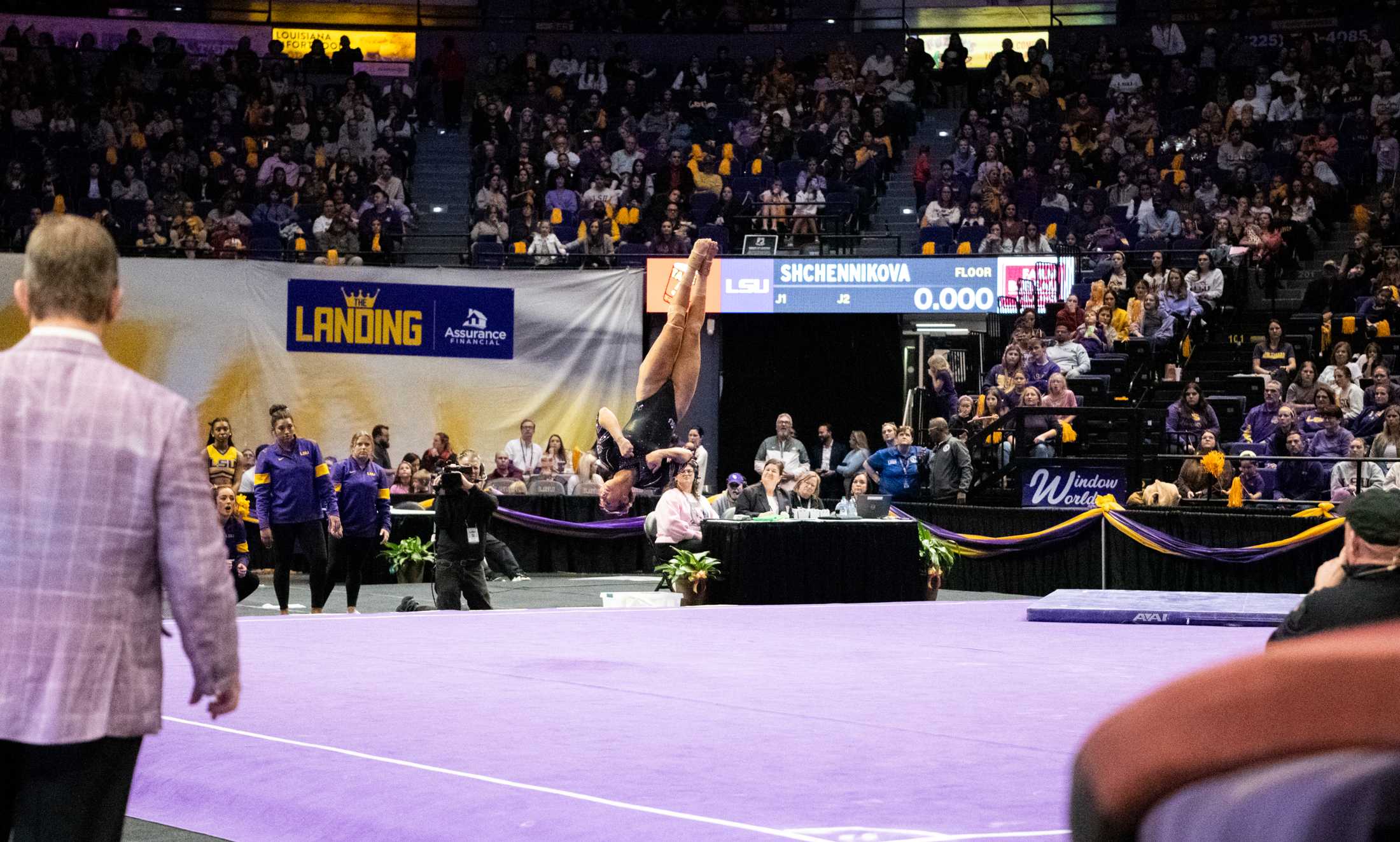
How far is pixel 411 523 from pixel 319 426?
4201 millimetres

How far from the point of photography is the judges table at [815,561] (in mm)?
14000

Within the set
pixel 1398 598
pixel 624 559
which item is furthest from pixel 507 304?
pixel 1398 598

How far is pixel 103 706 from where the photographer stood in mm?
2775

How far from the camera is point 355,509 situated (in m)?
13.0

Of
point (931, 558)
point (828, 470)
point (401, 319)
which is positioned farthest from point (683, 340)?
point (401, 319)

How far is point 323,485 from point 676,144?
14896 millimetres

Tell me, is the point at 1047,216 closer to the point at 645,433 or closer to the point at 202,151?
the point at 645,433

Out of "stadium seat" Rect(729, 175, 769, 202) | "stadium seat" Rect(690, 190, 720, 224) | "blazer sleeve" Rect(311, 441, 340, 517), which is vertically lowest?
"blazer sleeve" Rect(311, 441, 340, 517)

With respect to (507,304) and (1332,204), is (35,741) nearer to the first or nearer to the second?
(507,304)

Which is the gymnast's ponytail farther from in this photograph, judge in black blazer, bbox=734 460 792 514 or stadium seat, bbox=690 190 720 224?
stadium seat, bbox=690 190 720 224

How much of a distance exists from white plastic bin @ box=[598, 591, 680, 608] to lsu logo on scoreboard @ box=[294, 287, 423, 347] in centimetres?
846

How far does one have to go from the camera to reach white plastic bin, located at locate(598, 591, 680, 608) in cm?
1399

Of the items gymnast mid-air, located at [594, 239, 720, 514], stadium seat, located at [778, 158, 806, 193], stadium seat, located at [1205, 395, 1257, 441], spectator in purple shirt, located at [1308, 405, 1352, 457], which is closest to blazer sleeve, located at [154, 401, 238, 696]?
→ gymnast mid-air, located at [594, 239, 720, 514]

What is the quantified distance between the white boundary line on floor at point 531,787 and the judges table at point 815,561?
7.45 metres
